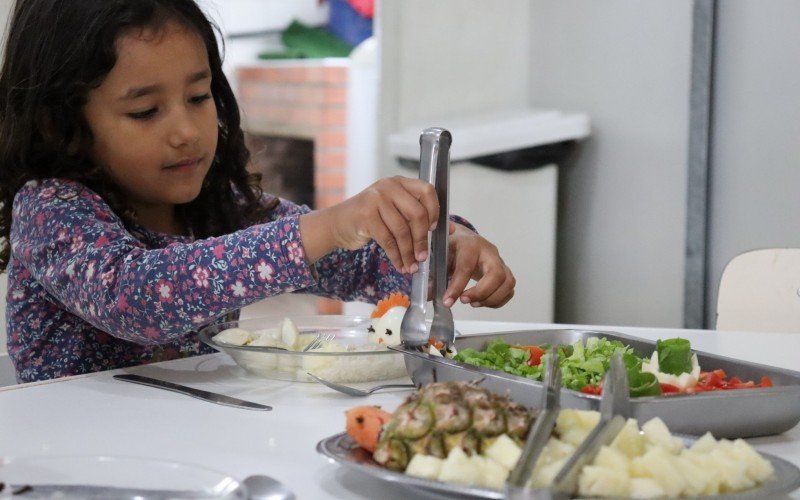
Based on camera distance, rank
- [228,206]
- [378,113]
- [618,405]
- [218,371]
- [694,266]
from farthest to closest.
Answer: [378,113] < [694,266] < [228,206] < [218,371] < [618,405]

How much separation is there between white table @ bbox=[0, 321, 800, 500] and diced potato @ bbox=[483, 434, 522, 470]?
7 cm

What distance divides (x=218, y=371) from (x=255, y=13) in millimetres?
4362

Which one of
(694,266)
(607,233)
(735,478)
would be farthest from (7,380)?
(607,233)

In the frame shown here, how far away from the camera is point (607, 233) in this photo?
2975 mm

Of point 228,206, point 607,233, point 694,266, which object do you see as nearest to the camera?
point 228,206

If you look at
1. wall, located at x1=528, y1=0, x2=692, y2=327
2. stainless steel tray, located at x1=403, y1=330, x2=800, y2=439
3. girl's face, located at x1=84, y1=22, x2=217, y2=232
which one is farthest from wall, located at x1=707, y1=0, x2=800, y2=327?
stainless steel tray, located at x1=403, y1=330, x2=800, y2=439

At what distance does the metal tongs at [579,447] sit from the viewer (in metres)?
0.58

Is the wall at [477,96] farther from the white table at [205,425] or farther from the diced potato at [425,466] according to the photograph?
the diced potato at [425,466]

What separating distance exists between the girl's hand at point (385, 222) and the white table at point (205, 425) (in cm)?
14

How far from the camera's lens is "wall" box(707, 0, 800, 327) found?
2.36 m

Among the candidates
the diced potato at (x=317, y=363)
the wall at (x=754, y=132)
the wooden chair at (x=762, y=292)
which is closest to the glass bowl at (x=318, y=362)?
the diced potato at (x=317, y=363)

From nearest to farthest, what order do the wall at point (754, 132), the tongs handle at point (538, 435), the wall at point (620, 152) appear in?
the tongs handle at point (538, 435) < the wall at point (754, 132) < the wall at point (620, 152)

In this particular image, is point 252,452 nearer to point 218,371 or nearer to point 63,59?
point 218,371

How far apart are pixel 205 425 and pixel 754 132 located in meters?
1.89
